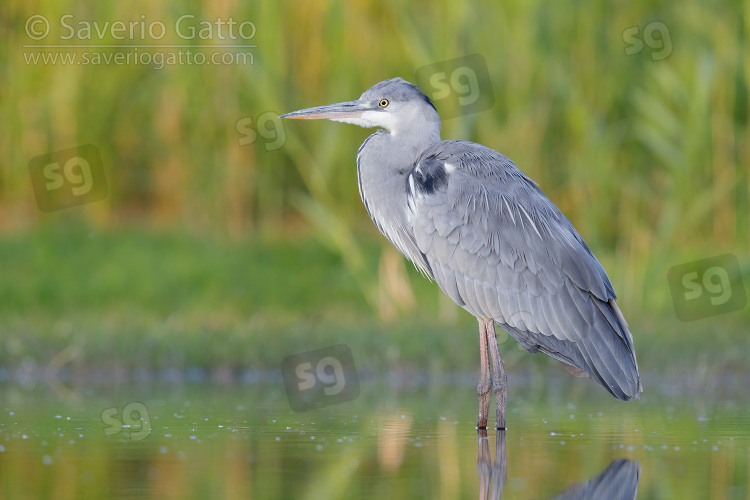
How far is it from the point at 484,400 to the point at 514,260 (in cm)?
79

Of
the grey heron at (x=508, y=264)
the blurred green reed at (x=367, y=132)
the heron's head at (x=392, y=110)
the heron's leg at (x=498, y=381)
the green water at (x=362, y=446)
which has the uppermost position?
the blurred green reed at (x=367, y=132)

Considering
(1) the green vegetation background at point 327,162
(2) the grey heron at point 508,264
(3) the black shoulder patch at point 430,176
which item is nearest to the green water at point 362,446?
(2) the grey heron at point 508,264

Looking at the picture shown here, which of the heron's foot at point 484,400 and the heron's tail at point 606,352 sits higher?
the heron's tail at point 606,352

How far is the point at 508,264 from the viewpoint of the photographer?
6.84 meters

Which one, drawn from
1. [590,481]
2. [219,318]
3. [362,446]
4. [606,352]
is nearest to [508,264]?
[606,352]

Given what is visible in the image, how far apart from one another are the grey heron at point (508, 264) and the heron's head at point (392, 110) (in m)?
0.17

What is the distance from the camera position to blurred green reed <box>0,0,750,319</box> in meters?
10.2

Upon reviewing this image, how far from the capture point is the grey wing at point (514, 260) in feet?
21.6

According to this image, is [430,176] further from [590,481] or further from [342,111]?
[590,481]

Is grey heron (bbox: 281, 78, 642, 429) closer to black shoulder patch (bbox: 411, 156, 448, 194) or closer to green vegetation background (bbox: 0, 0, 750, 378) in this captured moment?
black shoulder patch (bbox: 411, 156, 448, 194)

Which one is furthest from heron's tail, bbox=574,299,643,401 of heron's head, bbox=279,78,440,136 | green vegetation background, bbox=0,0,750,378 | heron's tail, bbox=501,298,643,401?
green vegetation background, bbox=0,0,750,378

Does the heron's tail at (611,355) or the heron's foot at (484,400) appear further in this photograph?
the heron's foot at (484,400)

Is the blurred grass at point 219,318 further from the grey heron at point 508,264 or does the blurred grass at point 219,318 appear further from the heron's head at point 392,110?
the heron's head at point 392,110

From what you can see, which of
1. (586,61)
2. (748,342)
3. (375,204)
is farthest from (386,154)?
(586,61)
